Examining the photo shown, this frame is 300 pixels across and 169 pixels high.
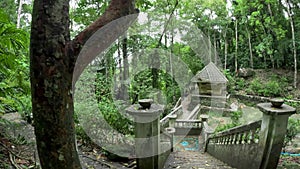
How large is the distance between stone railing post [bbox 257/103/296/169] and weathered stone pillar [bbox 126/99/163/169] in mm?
1466

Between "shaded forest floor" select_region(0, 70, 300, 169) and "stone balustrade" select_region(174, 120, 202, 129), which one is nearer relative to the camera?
"shaded forest floor" select_region(0, 70, 300, 169)

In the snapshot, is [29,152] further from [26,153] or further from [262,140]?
[262,140]

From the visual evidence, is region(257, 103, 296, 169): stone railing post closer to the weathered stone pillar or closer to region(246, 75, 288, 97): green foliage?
the weathered stone pillar

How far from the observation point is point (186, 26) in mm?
17875

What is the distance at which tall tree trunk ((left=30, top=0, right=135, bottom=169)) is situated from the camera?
128 centimetres

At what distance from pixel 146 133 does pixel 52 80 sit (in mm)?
2315

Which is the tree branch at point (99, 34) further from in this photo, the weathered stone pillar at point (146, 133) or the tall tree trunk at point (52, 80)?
the weathered stone pillar at point (146, 133)

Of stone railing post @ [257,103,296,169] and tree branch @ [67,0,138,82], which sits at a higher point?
tree branch @ [67,0,138,82]

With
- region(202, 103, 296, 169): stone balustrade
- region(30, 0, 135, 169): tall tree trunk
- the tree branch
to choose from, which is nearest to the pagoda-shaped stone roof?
region(202, 103, 296, 169): stone balustrade

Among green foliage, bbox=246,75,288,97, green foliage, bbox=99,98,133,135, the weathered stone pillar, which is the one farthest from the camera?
green foliage, bbox=246,75,288,97

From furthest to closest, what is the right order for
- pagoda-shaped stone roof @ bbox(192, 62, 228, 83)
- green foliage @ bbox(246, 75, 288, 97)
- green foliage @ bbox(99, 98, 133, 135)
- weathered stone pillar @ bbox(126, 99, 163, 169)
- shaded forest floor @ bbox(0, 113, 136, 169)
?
green foliage @ bbox(246, 75, 288, 97) < pagoda-shaped stone roof @ bbox(192, 62, 228, 83) < green foliage @ bbox(99, 98, 133, 135) < weathered stone pillar @ bbox(126, 99, 163, 169) < shaded forest floor @ bbox(0, 113, 136, 169)

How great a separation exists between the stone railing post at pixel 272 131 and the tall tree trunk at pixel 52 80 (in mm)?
2641

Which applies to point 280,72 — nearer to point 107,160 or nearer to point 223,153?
point 223,153

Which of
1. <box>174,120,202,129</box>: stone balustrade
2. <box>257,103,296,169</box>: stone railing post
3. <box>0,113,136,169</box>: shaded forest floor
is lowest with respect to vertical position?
<box>174,120,202,129</box>: stone balustrade
